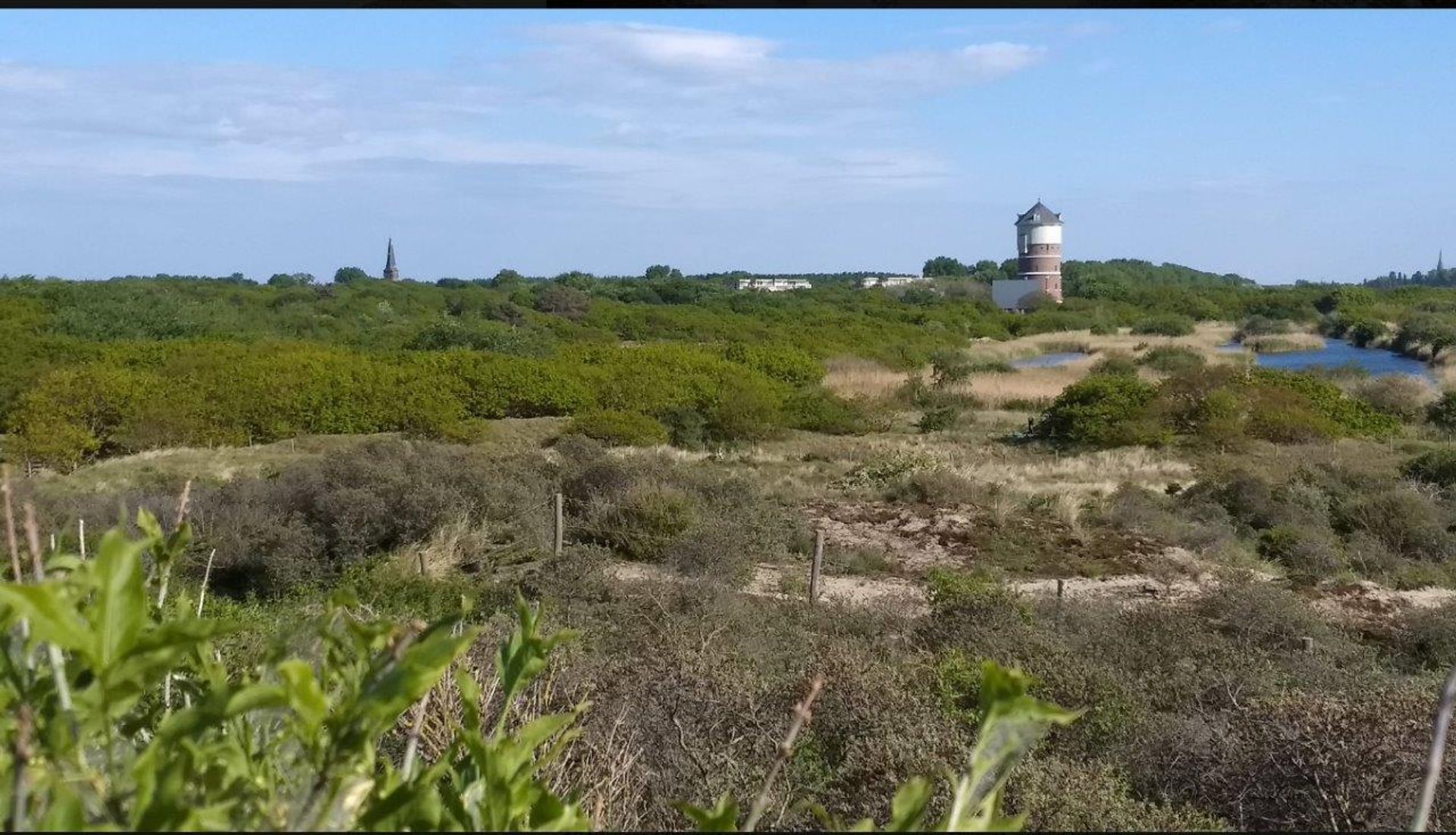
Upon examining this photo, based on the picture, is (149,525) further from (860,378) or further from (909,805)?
(860,378)

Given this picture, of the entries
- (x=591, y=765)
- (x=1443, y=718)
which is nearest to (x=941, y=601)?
(x=591, y=765)

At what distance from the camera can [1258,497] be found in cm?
1655

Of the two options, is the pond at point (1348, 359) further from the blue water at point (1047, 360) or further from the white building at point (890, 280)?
the white building at point (890, 280)

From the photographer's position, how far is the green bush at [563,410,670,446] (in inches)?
926

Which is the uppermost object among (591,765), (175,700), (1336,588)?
(175,700)

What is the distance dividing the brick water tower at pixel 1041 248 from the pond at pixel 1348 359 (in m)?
21.5

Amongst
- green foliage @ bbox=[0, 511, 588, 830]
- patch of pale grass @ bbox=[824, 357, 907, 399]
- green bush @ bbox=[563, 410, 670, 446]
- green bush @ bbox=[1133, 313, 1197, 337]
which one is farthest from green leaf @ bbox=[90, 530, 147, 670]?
green bush @ bbox=[1133, 313, 1197, 337]

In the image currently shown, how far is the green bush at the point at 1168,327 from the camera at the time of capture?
5806 centimetres

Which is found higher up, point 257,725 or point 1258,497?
point 257,725

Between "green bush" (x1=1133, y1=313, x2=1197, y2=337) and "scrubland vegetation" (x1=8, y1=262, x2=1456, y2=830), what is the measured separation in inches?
787

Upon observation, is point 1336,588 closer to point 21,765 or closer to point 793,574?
point 793,574

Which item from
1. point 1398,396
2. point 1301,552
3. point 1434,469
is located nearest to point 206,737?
point 1301,552

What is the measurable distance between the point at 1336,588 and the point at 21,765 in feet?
43.2

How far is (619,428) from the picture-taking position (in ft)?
77.3
